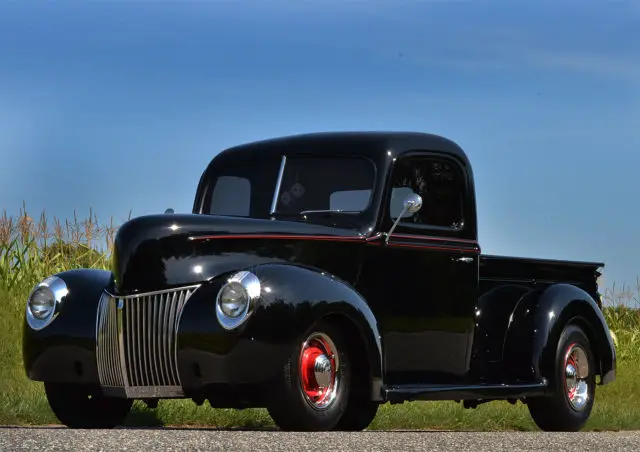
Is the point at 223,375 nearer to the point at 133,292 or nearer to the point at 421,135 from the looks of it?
the point at 133,292

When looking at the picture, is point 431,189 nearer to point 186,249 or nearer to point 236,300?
point 186,249

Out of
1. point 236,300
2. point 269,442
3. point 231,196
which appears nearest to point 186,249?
point 236,300

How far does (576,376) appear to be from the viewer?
32.2 feet

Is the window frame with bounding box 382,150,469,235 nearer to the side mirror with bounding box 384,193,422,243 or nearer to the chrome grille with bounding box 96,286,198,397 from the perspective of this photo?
the side mirror with bounding box 384,193,422,243

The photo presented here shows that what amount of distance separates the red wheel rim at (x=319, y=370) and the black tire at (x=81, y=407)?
163 cm

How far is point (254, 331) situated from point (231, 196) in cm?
250

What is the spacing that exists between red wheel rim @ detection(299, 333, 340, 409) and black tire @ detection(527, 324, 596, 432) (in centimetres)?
274

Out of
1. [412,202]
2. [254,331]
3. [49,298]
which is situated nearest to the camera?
[254,331]

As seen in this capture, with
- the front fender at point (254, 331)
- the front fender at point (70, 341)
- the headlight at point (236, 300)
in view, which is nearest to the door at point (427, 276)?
the front fender at point (254, 331)

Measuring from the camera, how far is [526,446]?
6.43 meters

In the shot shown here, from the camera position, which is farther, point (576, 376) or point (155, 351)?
point (576, 376)

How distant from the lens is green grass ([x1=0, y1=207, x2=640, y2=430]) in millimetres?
10027

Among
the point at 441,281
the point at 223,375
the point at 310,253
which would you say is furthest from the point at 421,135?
the point at 223,375

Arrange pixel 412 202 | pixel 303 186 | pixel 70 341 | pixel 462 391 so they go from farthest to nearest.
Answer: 1. pixel 303 186
2. pixel 462 391
3. pixel 412 202
4. pixel 70 341
